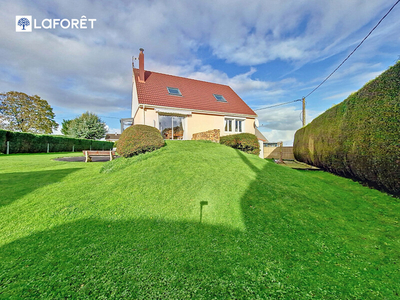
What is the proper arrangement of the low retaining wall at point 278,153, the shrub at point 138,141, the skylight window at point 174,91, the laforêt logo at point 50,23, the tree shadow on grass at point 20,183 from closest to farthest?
the tree shadow on grass at point 20,183 < the shrub at point 138,141 < the laforêt logo at point 50,23 < the skylight window at point 174,91 < the low retaining wall at point 278,153

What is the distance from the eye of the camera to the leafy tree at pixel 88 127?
29.7m

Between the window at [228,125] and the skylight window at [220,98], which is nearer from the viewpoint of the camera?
the window at [228,125]

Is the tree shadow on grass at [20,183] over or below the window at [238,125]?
below

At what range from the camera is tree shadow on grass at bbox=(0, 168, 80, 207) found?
4155 mm

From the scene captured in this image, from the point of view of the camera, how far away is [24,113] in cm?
3428

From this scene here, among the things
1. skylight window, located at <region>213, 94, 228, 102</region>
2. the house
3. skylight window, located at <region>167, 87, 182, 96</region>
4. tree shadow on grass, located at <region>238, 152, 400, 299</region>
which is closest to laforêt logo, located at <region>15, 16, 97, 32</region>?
the house

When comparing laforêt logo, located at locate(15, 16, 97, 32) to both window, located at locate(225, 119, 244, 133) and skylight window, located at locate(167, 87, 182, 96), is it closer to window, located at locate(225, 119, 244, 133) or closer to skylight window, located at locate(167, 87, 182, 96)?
skylight window, located at locate(167, 87, 182, 96)

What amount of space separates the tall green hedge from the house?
10.1m

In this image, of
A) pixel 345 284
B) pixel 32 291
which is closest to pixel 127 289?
pixel 32 291

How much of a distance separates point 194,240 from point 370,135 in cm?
593

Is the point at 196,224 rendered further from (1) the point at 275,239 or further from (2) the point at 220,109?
(2) the point at 220,109

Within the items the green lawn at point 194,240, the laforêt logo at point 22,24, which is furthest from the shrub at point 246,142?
the laforêt logo at point 22,24

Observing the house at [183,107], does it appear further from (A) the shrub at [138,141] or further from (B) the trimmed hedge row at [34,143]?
(B) the trimmed hedge row at [34,143]

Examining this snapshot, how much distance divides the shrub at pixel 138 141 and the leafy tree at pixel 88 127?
26.9m
